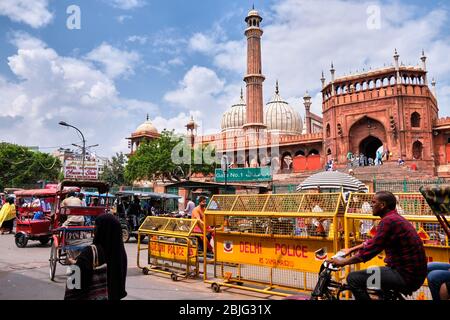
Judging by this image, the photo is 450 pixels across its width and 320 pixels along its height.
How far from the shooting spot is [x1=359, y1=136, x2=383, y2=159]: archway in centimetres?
3625

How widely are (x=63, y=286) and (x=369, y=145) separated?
123 feet

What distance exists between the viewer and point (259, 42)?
41.6 m

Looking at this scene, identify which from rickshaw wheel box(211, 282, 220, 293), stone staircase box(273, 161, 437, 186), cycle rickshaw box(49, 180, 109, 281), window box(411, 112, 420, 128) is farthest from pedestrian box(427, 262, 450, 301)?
window box(411, 112, 420, 128)

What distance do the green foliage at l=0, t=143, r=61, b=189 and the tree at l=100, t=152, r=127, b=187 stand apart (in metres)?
7.07

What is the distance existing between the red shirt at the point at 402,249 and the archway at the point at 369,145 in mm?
34433

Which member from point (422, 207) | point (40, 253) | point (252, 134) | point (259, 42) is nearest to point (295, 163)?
point (252, 134)

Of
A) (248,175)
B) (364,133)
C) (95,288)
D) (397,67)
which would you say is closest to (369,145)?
(364,133)

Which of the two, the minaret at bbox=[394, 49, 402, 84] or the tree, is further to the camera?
the tree

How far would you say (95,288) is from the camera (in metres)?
3.77

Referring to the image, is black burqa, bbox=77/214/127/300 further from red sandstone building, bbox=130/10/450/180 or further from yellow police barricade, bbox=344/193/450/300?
red sandstone building, bbox=130/10/450/180

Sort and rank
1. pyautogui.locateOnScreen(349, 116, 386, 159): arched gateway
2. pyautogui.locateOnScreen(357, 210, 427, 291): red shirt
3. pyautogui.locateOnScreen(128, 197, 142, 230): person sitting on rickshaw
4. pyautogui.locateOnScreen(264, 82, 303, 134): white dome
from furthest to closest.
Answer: pyautogui.locateOnScreen(264, 82, 303, 134): white dome
pyautogui.locateOnScreen(349, 116, 386, 159): arched gateway
pyautogui.locateOnScreen(128, 197, 142, 230): person sitting on rickshaw
pyautogui.locateOnScreen(357, 210, 427, 291): red shirt

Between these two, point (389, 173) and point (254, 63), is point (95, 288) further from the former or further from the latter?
point (254, 63)

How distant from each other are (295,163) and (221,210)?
112 feet
